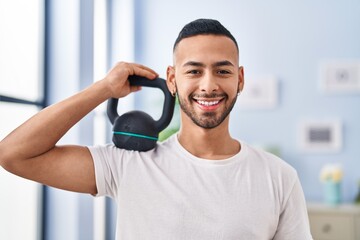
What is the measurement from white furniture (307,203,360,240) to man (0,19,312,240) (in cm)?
199

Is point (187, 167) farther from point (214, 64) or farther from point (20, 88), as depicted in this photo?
point (20, 88)

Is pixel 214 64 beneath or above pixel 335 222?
above

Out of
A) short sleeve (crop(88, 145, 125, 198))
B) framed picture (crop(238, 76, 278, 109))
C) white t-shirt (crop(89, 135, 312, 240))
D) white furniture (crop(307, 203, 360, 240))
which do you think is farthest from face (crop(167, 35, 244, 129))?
framed picture (crop(238, 76, 278, 109))

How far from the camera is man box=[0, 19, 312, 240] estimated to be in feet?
→ 3.78

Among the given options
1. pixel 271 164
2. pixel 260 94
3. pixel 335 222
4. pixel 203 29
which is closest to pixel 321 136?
pixel 260 94

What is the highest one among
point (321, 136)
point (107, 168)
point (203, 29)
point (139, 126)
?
point (203, 29)

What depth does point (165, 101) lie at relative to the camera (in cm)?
132

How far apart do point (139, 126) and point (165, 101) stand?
111mm

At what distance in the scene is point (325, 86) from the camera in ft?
11.3

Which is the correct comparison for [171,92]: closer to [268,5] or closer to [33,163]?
[33,163]

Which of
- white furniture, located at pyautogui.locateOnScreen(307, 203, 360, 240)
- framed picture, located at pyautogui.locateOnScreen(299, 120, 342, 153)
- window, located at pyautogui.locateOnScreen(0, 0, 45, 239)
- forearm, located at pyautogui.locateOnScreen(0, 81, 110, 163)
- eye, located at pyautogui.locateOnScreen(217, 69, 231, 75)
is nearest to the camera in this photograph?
forearm, located at pyautogui.locateOnScreen(0, 81, 110, 163)

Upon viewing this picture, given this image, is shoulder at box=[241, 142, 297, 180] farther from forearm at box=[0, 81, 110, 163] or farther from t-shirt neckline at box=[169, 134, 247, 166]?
forearm at box=[0, 81, 110, 163]

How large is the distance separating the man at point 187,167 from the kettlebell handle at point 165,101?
0.02 m

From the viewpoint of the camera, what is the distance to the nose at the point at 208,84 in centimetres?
120
